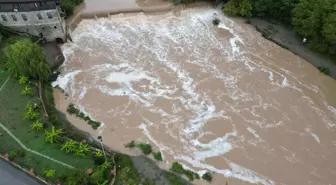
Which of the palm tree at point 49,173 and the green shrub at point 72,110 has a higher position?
the green shrub at point 72,110

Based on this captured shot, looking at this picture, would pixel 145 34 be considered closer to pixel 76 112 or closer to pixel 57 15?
pixel 57 15

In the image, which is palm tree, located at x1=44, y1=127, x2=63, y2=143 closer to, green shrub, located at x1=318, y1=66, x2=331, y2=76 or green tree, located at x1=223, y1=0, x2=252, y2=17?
green tree, located at x1=223, y1=0, x2=252, y2=17

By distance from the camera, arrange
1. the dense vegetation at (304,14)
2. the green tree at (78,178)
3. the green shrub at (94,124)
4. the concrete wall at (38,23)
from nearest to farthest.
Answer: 1. the green tree at (78,178)
2. the green shrub at (94,124)
3. the dense vegetation at (304,14)
4. the concrete wall at (38,23)

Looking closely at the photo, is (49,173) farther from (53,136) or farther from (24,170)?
(53,136)

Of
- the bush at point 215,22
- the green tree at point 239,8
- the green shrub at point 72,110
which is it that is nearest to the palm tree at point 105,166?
the green shrub at point 72,110

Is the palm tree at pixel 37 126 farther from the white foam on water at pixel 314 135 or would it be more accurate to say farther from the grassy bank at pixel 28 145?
the white foam on water at pixel 314 135
